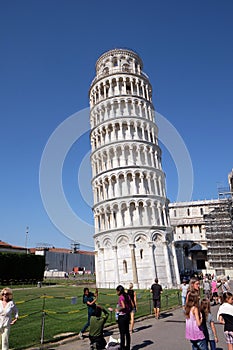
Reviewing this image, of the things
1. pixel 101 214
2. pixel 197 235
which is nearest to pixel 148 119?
pixel 101 214

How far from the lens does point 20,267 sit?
42406 mm

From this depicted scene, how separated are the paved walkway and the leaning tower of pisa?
78.9 ft

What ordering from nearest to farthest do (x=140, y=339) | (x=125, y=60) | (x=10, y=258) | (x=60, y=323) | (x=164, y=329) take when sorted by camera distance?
1. (x=140, y=339)
2. (x=164, y=329)
3. (x=60, y=323)
4. (x=10, y=258)
5. (x=125, y=60)

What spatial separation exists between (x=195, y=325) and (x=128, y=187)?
34.5 m

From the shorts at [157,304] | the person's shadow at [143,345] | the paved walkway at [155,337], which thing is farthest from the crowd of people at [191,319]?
the shorts at [157,304]

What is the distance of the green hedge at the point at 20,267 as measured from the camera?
132 feet

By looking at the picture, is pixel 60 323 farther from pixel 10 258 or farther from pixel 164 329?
pixel 10 258

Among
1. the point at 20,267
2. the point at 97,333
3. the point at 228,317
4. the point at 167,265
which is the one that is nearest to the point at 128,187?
the point at 167,265

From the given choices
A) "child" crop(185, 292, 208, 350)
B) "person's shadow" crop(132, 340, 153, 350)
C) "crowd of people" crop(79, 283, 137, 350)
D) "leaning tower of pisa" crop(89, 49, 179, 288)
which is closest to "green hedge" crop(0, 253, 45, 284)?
"leaning tower of pisa" crop(89, 49, 179, 288)

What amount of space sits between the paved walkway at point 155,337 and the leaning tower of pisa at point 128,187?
24.0 m

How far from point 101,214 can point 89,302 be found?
31113 millimetres

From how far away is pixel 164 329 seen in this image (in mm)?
11703

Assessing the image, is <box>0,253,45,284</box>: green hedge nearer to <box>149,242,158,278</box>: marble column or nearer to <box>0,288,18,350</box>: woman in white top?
<box>149,242,158,278</box>: marble column

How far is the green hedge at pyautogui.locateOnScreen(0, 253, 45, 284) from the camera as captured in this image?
4022 centimetres
